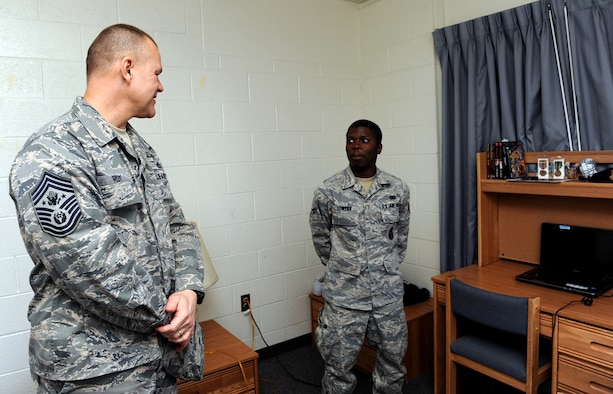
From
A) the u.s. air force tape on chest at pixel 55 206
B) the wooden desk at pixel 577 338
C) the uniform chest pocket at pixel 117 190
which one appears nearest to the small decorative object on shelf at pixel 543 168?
the wooden desk at pixel 577 338

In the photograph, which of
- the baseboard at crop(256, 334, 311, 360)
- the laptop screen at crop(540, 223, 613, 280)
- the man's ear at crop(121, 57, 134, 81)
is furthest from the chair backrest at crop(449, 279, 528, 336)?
the man's ear at crop(121, 57, 134, 81)

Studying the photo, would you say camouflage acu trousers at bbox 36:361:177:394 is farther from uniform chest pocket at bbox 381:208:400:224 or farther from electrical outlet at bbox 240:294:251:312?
electrical outlet at bbox 240:294:251:312

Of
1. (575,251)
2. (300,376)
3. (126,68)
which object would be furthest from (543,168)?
(126,68)

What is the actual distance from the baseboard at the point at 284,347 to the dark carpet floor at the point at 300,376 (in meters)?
0.02

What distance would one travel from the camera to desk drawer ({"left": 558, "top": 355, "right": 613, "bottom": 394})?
1.81m

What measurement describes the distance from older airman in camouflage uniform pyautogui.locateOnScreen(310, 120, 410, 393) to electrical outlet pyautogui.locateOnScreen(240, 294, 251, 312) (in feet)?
2.75

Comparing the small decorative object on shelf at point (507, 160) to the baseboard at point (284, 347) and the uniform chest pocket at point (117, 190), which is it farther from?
the uniform chest pocket at point (117, 190)

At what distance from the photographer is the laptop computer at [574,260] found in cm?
219

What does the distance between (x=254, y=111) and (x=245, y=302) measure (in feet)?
4.28

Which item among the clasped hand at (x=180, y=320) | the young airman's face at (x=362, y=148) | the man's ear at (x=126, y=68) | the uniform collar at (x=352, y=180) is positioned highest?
the man's ear at (x=126, y=68)

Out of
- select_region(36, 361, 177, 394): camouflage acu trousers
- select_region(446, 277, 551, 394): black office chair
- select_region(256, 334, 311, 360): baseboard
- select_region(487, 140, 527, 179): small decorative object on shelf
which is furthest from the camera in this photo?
select_region(256, 334, 311, 360): baseboard

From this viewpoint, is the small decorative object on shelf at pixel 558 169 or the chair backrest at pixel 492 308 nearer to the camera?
the chair backrest at pixel 492 308

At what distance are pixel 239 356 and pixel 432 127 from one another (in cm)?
196

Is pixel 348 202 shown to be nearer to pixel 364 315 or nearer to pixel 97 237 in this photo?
pixel 364 315
